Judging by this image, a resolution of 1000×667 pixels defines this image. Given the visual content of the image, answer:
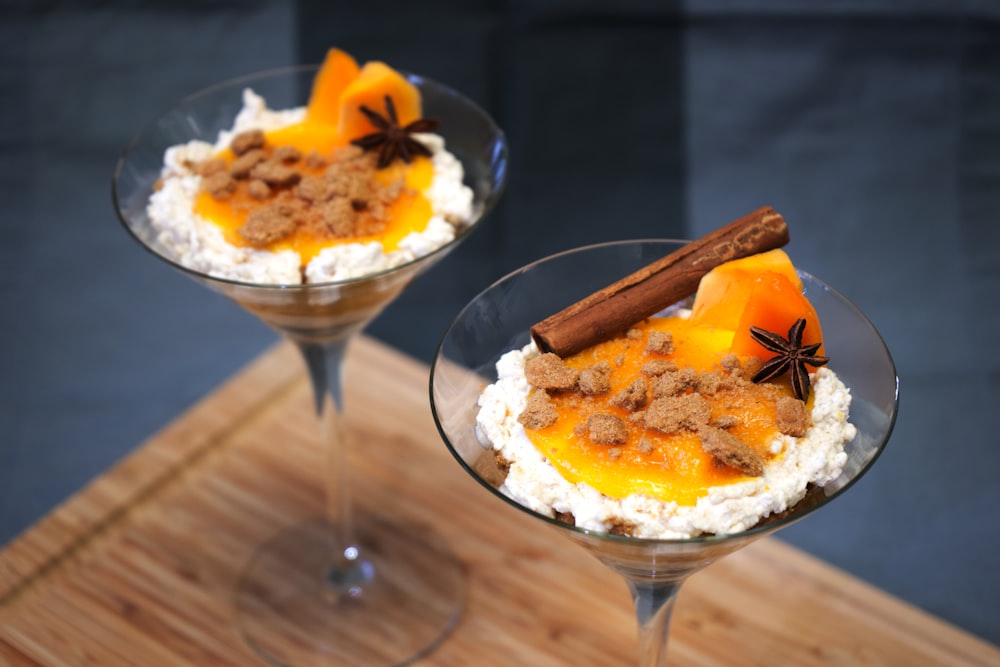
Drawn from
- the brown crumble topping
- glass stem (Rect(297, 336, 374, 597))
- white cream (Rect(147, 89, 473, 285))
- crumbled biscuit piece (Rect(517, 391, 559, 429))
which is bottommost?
glass stem (Rect(297, 336, 374, 597))

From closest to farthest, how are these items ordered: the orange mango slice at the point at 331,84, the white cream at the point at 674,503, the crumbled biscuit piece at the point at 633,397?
the white cream at the point at 674,503
the crumbled biscuit piece at the point at 633,397
the orange mango slice at the point at 331,84

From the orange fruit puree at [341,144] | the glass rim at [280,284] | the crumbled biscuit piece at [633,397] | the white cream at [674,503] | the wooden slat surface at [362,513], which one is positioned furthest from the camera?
the wooden slat surface at [362,513]

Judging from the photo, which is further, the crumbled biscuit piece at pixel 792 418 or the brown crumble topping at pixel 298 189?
the brown crumble topping at pixel 298 189

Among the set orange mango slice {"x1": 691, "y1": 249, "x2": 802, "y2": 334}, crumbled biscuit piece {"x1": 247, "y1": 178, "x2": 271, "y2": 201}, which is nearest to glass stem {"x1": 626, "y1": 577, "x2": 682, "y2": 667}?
orange mango slice {"x1": 691, "y1": 249, "x2": 802, "y2": 334}

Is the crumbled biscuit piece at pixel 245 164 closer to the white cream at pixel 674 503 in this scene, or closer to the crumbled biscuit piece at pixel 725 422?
the white cream at pixel 674 503

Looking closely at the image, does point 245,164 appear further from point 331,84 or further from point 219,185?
point 331,84

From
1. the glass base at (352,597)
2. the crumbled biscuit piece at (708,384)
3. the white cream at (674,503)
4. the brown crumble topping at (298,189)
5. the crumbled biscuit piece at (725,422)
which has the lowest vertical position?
the glass base at (352,597)

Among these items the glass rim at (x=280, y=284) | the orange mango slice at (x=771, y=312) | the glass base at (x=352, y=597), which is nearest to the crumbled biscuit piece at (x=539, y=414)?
the orange mango slice at (x=771, y=312)

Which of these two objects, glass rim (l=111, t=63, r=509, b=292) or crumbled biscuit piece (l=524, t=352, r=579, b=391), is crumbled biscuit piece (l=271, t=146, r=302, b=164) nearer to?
glass rim (l=111, t=63, r=509, b=292)
